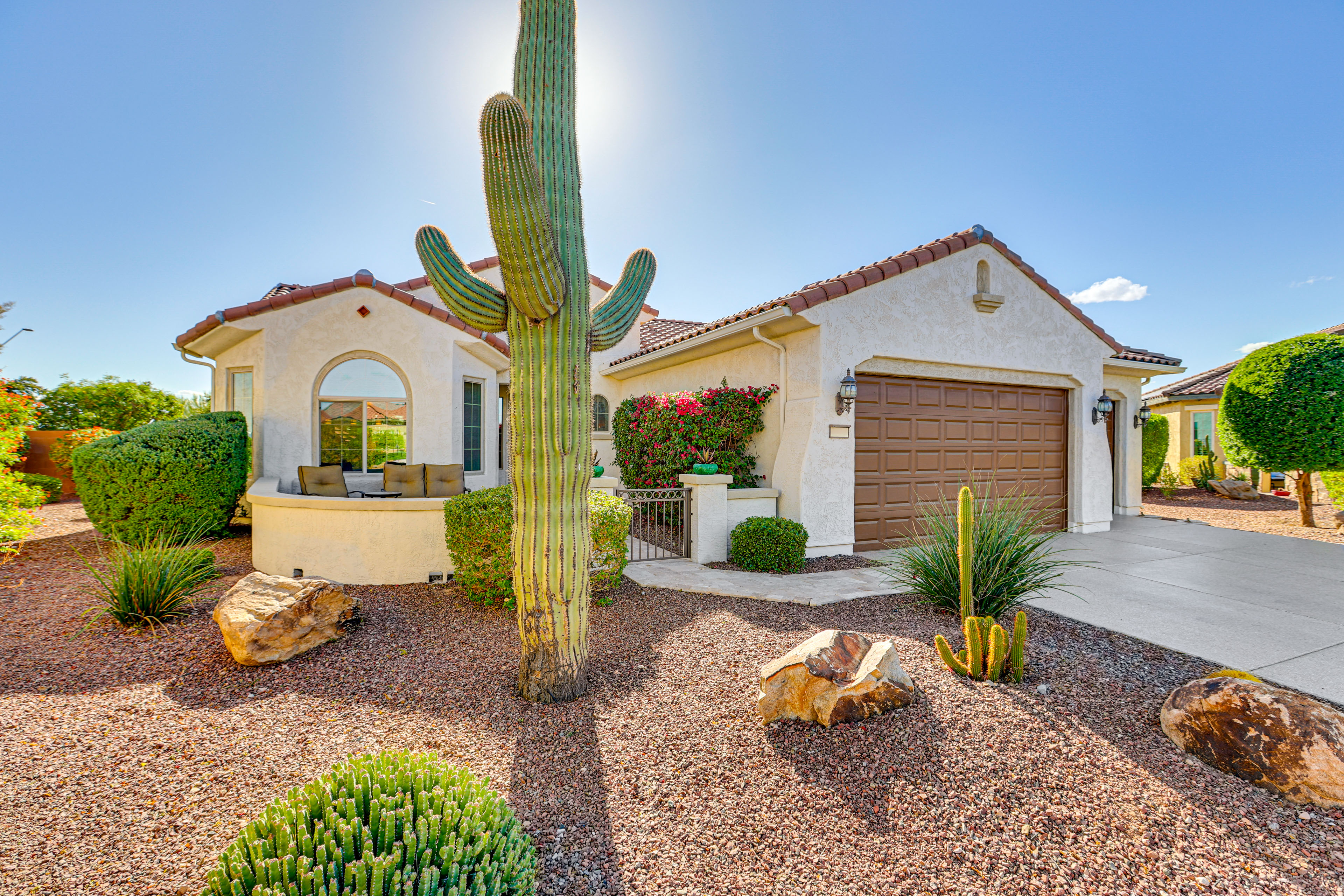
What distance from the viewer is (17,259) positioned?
11.4 meters

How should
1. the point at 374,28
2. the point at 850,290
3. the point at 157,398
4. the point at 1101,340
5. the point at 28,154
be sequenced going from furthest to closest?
the point at 157,398, the point at 1101,340, the point at 28,154, the point at 850,290, the point at 374,28

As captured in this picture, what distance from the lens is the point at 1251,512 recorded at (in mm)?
12992

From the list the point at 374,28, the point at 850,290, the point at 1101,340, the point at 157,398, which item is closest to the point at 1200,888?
the point at 850,290

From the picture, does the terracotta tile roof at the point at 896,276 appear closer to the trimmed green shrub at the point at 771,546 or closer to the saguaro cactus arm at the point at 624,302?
the trimmed green shrub at the point at 771,546

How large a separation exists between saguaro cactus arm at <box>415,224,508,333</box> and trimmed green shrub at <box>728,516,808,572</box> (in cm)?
476

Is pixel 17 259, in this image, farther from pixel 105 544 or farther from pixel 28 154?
pixel 105 544

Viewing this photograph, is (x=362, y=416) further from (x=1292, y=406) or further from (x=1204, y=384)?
(x=1204, y=384)

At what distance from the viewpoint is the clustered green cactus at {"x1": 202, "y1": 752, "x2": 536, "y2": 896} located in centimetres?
170

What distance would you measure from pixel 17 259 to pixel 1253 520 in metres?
27.1

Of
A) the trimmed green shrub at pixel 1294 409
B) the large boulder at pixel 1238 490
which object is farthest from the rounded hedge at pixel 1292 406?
the large boulder at pixel 1238 490

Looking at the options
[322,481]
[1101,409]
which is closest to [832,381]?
[1101,409]

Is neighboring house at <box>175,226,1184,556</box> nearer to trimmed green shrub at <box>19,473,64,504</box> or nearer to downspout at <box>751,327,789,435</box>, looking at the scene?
downspout at <box>751,327,789,435</box>

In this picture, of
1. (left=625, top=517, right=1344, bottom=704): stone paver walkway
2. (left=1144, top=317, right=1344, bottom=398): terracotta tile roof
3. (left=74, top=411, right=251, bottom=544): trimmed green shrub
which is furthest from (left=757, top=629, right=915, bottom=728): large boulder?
(left=1144, top=317, right=1344, bottom=398): terracotta tile roof

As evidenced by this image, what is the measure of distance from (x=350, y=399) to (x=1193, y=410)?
25134 mm
